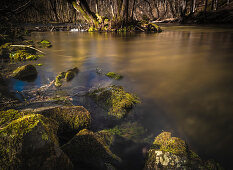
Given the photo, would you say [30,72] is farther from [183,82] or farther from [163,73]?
[183,82]

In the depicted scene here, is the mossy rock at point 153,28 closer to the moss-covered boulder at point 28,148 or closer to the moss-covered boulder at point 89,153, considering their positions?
the moss-covered boulder at point 89,153

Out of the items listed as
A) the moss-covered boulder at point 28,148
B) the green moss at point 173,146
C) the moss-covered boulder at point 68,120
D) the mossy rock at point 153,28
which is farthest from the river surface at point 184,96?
the mossy rock at point 153,28

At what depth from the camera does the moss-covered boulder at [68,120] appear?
214cm

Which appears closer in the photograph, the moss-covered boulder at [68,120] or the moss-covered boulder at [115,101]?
the moss-covered boulder at [68,120]

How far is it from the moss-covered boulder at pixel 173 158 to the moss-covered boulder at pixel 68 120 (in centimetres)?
113

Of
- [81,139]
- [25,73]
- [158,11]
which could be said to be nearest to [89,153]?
[81,139]

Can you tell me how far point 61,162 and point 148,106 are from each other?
76.3 inches

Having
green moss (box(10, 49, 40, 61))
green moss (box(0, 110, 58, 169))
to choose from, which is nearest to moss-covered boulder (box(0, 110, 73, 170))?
green moss (box(0, 110, 58, 169))

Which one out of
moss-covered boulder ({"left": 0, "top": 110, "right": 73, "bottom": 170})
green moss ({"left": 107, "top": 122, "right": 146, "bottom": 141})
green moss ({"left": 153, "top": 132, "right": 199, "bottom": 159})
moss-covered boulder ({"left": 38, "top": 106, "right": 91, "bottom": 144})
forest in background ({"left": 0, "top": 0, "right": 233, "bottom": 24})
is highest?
forest in background ({"left": 0, "top": 0, "right": 233, "bottom": 24})

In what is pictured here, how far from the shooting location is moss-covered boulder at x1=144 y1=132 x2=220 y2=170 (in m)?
1.53

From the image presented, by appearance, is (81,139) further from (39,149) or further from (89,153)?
(39,149)

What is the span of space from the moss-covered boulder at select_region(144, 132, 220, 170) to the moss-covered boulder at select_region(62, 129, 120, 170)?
0.46m

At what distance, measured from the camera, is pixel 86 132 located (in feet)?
6.38

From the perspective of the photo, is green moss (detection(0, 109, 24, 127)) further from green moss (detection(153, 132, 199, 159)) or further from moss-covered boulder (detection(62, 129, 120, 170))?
green moss (detection(153, 132, 199, 159))
